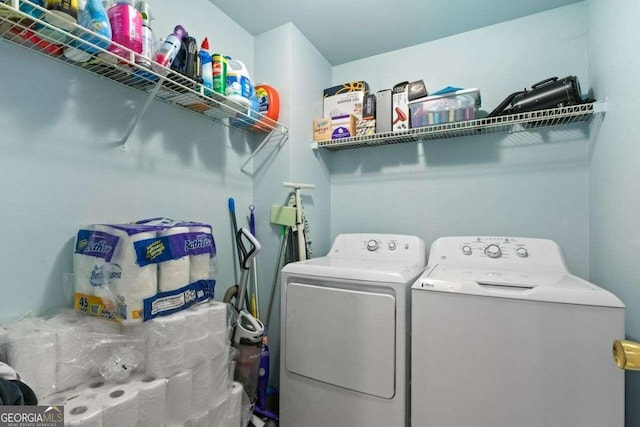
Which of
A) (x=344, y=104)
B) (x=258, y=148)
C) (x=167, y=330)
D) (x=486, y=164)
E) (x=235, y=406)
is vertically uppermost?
(x=344, y=104)

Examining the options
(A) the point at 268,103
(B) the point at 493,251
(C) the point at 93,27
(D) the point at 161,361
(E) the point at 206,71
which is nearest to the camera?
(C) the point at 93,27

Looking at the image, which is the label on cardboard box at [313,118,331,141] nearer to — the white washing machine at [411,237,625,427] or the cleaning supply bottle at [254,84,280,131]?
the cleaning supply bottle at [254,84,280,131]

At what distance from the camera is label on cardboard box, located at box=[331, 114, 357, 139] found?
2.07m

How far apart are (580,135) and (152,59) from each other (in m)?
2.31

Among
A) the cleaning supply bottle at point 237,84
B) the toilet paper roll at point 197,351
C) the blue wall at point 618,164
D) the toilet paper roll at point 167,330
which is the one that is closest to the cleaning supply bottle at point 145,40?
the cleaning supply bottle at point 237,84

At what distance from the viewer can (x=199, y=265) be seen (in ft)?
4.05

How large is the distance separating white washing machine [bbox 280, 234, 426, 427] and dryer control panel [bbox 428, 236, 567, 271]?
40 cm

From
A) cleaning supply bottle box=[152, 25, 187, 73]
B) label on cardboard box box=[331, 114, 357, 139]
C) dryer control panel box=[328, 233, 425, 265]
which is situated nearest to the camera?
cleaning supply bottle box=[152, 25, 187, 73]

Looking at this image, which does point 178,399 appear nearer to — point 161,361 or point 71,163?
point 161,361

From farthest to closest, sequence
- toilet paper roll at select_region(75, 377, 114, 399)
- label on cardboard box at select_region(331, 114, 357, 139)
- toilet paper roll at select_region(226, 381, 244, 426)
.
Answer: label on cardboard box at select_region(331, 114, 357, 139) → toilet paper roll at select_region(226, 381, 244, 426) → toilet paper roll at select_region(75, 377, 114, 399)

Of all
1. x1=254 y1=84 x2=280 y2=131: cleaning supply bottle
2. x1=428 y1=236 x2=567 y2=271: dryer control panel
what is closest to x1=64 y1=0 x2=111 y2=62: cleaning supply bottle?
x1=254 y1=84 x2=280 y2=131: cleaning supply bottle

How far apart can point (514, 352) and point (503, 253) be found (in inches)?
25.8

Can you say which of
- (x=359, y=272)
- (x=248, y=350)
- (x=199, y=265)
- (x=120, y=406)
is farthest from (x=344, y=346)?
(x=120, y=406)

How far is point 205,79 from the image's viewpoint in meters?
1.38
